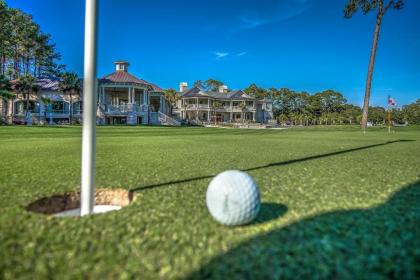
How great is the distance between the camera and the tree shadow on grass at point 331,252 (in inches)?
57.8

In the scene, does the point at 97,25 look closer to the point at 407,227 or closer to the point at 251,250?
the point at 251,250

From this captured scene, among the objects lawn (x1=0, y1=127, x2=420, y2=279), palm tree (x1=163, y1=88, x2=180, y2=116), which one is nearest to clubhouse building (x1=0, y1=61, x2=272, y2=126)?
palm tree (x1=163, y1=88, x2=180, y2=116)

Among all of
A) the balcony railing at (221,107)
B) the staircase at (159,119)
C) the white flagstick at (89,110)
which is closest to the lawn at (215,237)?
the white flagstick at (89,110)

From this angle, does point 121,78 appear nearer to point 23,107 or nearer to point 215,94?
point 23,107

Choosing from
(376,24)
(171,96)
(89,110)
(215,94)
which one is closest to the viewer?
(89,110)

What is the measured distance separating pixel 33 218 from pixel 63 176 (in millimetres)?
1756

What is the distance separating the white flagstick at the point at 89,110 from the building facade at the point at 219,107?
57597 mm

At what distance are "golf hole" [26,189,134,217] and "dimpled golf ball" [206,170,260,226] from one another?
1.06 metres

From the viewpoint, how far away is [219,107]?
2616 inches

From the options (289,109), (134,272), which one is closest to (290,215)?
(134,272)

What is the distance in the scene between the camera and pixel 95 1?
2426 millimetres

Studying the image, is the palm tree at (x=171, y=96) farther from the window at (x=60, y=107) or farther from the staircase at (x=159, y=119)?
the window at (x=60, y=107)

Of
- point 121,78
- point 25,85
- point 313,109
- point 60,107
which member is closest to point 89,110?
point 25,85

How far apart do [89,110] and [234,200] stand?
4.28 feet
